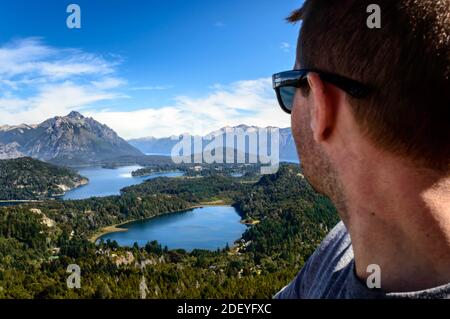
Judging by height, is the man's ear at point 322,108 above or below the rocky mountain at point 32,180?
above

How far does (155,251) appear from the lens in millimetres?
43188

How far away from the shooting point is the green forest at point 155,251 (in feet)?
90.3

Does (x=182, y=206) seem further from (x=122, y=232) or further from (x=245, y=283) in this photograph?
(x=245, y=283)

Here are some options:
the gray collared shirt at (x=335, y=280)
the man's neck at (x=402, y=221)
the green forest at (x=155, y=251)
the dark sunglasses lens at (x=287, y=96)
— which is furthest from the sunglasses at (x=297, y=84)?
the green forest at (x=155, y=251)

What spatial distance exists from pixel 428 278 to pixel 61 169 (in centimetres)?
12542

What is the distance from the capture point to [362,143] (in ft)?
2.98

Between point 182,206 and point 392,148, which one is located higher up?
point 392,148

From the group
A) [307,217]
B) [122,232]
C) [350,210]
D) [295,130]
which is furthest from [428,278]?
[122,232]

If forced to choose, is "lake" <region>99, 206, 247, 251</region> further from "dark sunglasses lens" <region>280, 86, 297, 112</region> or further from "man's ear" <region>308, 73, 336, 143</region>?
"man's ear" <region>308, 73, 336, 143</region>

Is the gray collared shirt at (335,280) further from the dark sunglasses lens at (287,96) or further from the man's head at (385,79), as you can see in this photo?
the dark sunglasses lens at (287,96)

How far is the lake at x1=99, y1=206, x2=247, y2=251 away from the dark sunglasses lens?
1920 inches

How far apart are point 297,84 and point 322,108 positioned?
0.14 meters

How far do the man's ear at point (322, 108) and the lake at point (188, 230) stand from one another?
1928 inches

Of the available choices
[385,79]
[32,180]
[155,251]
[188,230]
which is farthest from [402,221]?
[32,180]
